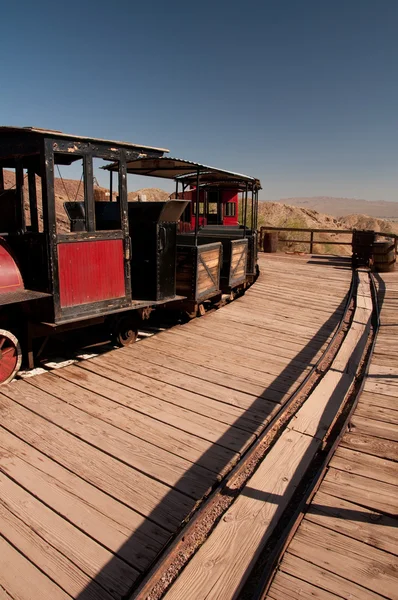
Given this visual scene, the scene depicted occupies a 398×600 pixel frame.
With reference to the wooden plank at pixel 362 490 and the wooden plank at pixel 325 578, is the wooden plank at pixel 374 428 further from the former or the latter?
the wooden plank at pixel 325 578

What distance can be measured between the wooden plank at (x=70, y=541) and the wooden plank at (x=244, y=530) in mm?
340

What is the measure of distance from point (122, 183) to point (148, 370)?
2606 mm

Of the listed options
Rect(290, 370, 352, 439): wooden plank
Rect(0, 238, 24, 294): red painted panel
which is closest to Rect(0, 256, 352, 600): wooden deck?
Rect(290, 370, 352, 439): wooden plank

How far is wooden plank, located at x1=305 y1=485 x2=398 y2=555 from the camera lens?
106 inches

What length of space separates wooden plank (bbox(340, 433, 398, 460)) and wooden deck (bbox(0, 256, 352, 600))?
872 millimetres

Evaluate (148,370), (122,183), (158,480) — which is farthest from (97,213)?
(158,480)

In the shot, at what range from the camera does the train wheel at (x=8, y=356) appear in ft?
16.3

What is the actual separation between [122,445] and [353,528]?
2021 mm

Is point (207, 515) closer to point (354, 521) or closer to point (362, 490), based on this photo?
point (354, 521)

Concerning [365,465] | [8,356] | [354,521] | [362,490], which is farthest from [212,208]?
[354,521]

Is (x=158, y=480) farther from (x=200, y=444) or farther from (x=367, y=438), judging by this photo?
(x=367, y=438)

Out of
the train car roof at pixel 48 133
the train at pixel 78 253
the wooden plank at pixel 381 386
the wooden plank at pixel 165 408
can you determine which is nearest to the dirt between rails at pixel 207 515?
the wooden plank at pixel 165 408

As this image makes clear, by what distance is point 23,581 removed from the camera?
94.4 inches

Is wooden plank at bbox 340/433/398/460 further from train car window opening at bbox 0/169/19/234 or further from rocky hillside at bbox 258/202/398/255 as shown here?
rocky hillside at bbox 258/202/398/255
